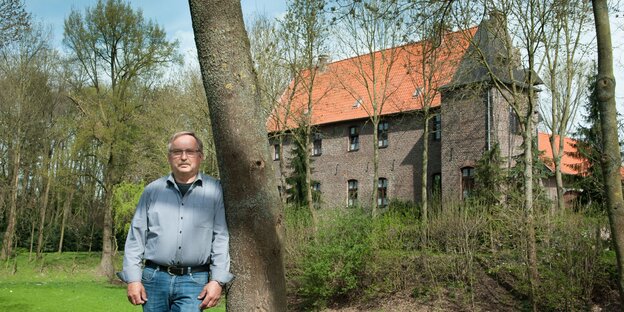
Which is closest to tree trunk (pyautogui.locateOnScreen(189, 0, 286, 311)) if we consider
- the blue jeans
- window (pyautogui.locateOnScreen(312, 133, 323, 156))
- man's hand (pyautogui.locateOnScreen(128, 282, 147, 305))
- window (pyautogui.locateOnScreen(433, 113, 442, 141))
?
the blue jeans

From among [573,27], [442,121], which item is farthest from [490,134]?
[573,27]

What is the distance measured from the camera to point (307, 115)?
25.5 metres

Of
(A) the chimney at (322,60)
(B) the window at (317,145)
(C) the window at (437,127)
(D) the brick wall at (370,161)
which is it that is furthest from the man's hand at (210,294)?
(B) the window at (317,145)

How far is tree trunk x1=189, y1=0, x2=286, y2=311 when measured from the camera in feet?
10.6

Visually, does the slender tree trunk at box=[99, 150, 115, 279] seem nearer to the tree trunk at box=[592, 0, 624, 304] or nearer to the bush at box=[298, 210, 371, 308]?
the bush at box=[298, 210, 371, 308]

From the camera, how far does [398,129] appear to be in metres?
35.5

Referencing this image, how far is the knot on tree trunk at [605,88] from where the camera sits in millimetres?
5879

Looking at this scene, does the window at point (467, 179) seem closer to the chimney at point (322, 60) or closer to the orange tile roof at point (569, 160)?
the orange tile roof at point (569, 160)

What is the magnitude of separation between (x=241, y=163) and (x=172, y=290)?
2.89 ft

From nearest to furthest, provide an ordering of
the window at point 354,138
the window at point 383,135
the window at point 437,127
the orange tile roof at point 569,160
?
the orange tile roof at point 569,160
the window at point 437,127
the window at point 383,135
the window at point 354,138

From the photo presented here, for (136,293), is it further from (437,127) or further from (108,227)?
(437,127)

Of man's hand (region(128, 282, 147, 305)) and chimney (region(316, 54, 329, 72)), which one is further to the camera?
chimney (region(316, 54, 329, 72))

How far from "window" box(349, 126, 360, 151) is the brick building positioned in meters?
0.07

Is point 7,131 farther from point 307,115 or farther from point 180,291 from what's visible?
point 180,291
